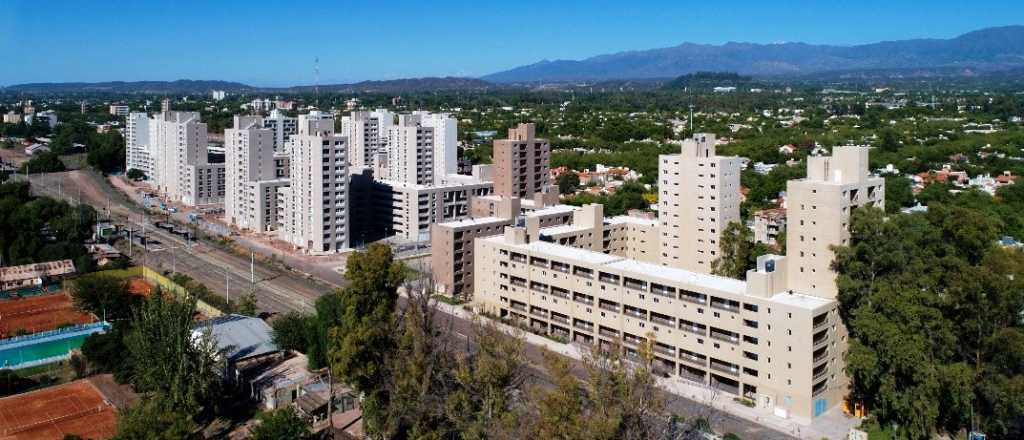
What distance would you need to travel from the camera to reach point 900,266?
1608 cm

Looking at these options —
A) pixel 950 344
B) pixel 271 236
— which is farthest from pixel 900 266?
pixel 271 236

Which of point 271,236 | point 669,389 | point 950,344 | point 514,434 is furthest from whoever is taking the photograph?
point 271,236

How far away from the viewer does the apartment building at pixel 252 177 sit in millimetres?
37656

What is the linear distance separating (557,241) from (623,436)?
43.2 feet

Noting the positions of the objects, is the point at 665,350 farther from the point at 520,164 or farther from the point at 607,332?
the point at 520,164

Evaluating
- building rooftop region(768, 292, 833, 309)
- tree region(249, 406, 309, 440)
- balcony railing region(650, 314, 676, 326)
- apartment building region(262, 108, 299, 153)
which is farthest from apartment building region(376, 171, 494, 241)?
tree region(249, 406, 309, 440)

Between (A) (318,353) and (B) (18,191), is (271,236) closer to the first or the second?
(B) (18,191)

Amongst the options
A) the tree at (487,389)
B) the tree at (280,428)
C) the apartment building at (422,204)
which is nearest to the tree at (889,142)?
the apartment building at (422,204)

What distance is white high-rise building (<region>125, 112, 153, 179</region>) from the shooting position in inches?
2162

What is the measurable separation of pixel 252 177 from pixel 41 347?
18596mm

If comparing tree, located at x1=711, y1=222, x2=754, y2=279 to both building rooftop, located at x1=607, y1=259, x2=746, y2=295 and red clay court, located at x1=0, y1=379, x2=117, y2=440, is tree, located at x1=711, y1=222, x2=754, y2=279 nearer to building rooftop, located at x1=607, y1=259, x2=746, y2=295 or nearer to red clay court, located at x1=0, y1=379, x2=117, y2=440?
building rooftop, located at x1=607, y1=259, x2=746, y2=295

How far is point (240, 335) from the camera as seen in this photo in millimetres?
20719

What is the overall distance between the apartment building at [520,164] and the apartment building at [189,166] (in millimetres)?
19831

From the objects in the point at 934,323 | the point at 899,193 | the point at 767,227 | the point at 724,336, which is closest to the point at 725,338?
the point at 724,336
